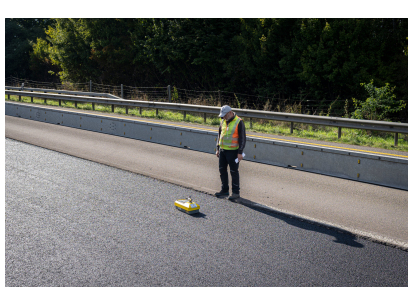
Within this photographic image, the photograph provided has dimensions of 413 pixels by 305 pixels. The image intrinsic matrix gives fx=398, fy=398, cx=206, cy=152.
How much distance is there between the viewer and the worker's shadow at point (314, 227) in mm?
5719

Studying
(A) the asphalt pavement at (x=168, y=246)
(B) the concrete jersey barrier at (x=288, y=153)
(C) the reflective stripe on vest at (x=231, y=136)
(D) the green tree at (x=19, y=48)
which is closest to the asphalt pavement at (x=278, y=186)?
(B) the concrete jersey barrier at (x=288, y=153)

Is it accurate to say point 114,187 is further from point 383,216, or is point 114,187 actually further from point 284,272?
point 383,216

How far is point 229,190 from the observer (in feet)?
28.3

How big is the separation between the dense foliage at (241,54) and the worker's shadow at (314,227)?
14.4 metres

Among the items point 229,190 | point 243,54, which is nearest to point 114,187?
point 229,190

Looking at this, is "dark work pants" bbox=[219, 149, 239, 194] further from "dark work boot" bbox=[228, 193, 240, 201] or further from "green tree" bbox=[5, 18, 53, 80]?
"green tree" bbox=[5, 18, 53, 80]

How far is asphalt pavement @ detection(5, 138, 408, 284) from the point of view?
4668 mm

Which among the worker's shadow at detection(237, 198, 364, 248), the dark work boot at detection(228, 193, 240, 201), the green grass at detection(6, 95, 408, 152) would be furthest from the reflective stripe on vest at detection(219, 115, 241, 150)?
→ the green grass at detection(6, 95, 408, 152)

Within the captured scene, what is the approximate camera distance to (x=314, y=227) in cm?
625

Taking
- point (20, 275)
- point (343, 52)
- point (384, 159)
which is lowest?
point (20, 275)

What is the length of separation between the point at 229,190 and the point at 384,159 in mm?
3503

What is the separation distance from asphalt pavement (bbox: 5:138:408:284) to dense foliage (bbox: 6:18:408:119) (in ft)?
49.8

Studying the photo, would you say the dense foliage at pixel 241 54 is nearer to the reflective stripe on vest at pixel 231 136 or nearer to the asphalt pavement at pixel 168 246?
the reflective stripe on vest at pixel 231 136

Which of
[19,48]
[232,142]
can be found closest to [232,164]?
[232,142]
